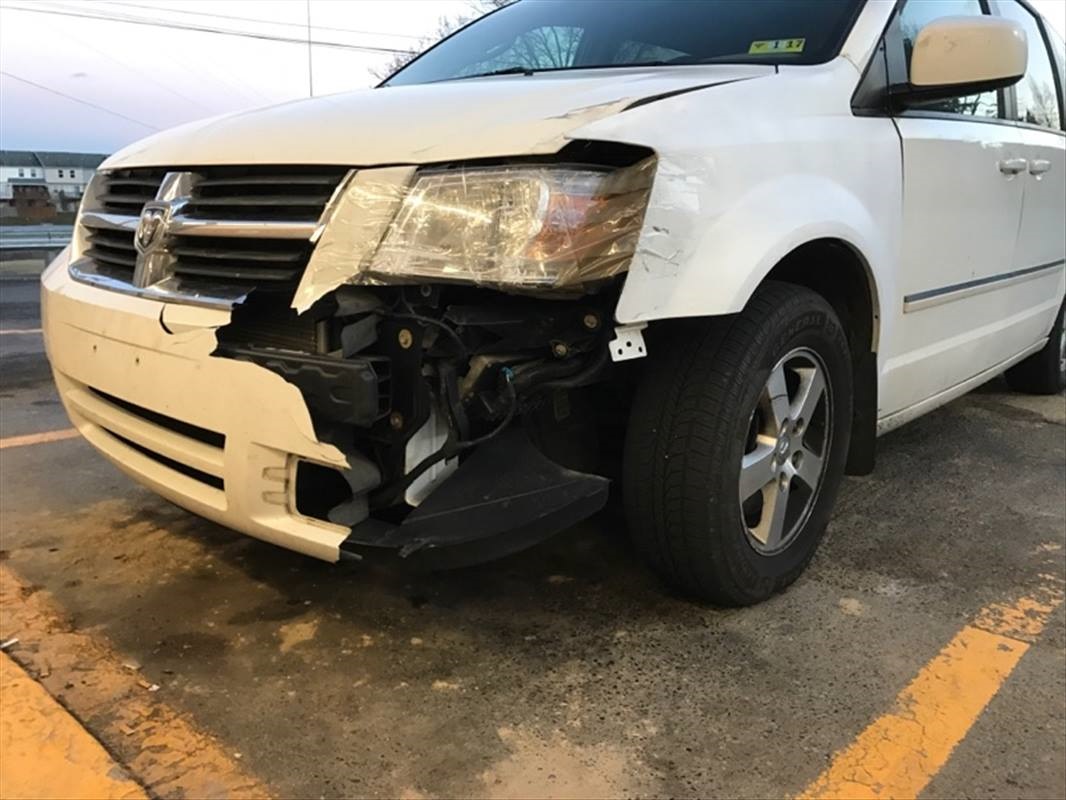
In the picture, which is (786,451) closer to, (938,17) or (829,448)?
(829,448)

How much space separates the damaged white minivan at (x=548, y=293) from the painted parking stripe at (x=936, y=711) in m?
0.46

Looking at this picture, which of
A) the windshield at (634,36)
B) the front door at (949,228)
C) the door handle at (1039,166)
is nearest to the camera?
the windshield at (634,36)

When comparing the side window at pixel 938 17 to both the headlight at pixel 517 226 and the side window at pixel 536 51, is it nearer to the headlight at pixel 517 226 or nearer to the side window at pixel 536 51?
the side window at pixel 536 51

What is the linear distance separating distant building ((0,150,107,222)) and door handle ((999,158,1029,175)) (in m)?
15.4

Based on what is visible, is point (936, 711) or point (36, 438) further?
point (36, 438)

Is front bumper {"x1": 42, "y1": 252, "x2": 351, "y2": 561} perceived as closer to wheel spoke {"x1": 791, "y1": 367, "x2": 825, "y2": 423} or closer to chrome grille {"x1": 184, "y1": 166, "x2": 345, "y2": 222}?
chrome grille {"x1": 184, "y1": 166, "x2": 345, "y2": 222}

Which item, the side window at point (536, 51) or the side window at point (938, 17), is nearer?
the side window at point (938, 17)

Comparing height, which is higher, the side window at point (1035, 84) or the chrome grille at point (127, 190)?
the side window at point (1035, 84)

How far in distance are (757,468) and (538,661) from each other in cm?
72

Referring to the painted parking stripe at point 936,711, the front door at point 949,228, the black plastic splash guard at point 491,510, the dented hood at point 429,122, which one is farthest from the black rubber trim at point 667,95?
the painted parking stripe at point 936,711

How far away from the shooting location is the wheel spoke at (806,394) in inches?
93.7

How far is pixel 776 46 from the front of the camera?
8.34 ft

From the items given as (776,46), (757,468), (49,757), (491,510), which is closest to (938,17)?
(776,46)

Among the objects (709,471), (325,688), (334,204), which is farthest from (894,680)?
(334,204)
